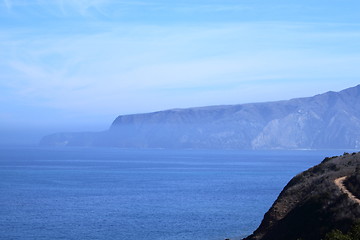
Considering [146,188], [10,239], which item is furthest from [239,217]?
[146,188]

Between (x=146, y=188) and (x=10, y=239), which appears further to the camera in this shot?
(x=146, y=188)

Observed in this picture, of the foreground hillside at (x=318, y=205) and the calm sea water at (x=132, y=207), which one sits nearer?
the foreground hillside at (x=318, y=205)

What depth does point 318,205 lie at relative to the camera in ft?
120

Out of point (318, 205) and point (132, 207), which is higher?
point (318, 205)

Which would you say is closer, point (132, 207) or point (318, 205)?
point (318, 205)

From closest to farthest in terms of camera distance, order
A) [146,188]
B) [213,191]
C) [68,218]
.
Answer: [68,218] < [213,191] < [146,188]

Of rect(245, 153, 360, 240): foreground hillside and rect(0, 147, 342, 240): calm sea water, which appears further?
rect(0, 147, 342, 240): calm sea water

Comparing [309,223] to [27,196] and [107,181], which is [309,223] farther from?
[107,181]

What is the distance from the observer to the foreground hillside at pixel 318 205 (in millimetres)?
34000

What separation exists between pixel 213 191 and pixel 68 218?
1399 inches

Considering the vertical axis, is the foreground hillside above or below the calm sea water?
above

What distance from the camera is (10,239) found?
53375 mm

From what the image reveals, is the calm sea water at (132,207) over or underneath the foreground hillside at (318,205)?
underneath

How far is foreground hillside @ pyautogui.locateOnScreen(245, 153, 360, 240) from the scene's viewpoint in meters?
34.0
